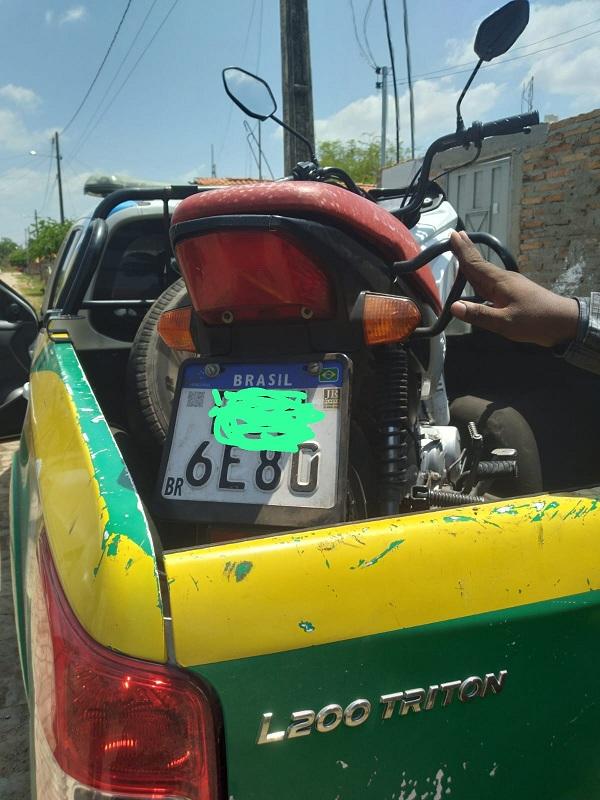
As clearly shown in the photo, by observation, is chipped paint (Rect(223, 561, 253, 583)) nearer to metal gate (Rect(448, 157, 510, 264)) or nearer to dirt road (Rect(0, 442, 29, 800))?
dirt road (Rect(0, 442, 29, 800))

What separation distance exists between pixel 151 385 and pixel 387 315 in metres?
1.23

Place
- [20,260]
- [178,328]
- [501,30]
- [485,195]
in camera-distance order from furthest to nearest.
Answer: [20,260] < [485,195] < [501,30] < [178,328]

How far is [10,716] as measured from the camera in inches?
97.3

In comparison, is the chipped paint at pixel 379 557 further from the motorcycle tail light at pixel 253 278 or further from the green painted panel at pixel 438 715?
the motorcycle tail light at pixel 253 278

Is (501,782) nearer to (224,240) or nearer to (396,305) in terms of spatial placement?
(396,305)

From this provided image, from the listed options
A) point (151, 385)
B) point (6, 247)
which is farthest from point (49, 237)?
point (6, 247)

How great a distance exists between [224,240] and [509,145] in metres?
10.2

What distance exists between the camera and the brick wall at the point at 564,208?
29.9 ft

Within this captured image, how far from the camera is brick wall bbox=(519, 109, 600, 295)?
9.10 meters

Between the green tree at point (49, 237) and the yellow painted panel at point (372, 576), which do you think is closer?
the yellow painted panel at point (372, 576)

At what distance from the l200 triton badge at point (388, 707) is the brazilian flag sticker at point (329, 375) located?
711 millimetres

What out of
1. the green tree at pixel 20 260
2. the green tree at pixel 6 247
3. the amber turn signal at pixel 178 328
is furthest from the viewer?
the green tree at pixel 6 247

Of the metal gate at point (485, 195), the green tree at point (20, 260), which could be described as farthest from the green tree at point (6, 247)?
the metal gate at point (485, 195)

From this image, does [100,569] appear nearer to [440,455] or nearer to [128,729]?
[128,729]
